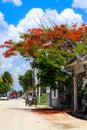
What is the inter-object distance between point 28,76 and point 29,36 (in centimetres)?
8234

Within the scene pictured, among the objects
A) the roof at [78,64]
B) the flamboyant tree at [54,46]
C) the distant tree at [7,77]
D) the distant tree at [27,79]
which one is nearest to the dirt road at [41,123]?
the roof at [78,64]

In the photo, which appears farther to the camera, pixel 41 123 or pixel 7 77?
pixel 7 77

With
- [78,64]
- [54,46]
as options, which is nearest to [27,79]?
[54,46]

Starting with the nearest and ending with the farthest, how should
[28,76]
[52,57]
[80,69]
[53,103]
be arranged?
[80,69] → [52,57] → [53,103] → [28,76]

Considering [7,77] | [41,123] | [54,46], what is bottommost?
[41,123]

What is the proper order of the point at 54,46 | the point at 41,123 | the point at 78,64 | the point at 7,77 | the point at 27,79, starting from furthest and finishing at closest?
1. the point at 7,77
2. the point at 27,79
3. the point at 54,46
4. the point at 78,64
5. the point at 41,123

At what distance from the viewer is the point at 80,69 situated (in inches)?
1216

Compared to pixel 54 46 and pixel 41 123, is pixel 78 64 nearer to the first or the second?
pixel 41 123

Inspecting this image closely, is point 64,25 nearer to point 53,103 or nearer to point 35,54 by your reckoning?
point 35,54

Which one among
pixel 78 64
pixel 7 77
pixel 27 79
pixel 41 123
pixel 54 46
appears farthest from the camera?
pixel 7 77

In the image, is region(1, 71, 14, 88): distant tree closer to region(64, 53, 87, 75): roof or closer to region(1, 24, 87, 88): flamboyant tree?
region(1, 24, 87, 88): flamboyant tree

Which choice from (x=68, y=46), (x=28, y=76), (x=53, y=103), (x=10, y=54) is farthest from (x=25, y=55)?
(x=28, y=76)

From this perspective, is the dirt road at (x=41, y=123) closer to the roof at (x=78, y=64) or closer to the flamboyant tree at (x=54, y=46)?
the roof at (x=78, y=64)

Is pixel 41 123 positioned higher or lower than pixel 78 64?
lower
